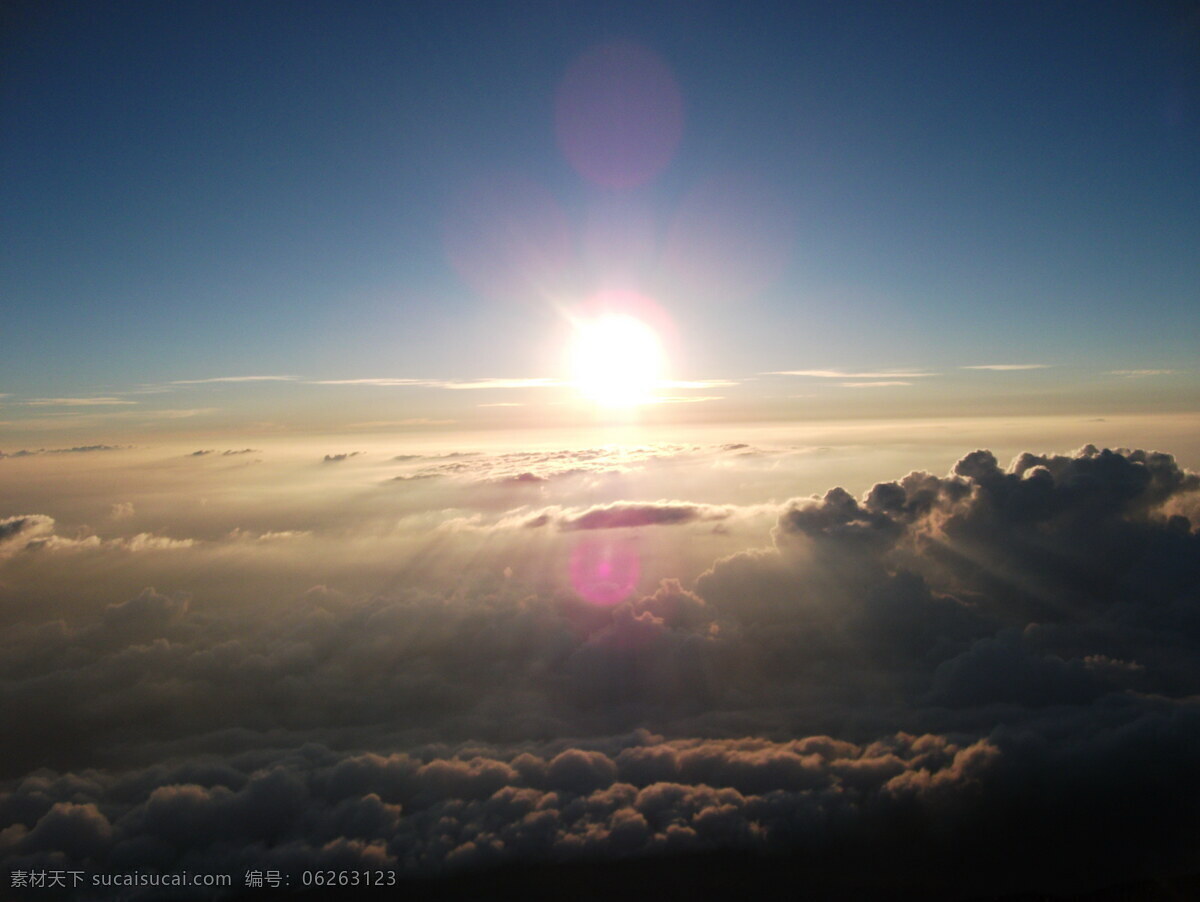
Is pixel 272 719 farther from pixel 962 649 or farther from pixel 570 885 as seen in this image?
pixel 962 649

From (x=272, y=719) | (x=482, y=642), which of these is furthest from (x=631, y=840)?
(x=272, y=719)

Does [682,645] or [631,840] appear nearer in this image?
[631,840]

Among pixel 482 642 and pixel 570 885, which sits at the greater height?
pixel 482 642

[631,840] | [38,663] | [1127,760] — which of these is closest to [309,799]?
[631,840]

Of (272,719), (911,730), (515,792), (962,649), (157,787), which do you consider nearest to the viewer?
(515,792)

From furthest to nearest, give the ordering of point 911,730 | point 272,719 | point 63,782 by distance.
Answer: point 272,719 < point 911,730 < point 63,782

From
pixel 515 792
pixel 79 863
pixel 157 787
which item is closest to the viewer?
pixel 79 863

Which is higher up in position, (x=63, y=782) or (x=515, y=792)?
(x=515, y=792)

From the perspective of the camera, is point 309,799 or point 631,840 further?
point 309,799

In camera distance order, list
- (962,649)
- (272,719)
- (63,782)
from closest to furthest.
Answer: (63,782) < (272,719) < (962,649)

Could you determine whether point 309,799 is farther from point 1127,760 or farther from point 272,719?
point 1127,760
